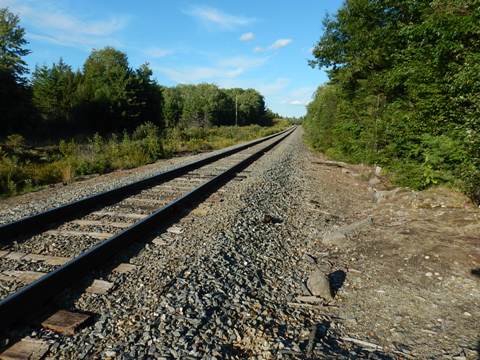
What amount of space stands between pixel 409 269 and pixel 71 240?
4378mm

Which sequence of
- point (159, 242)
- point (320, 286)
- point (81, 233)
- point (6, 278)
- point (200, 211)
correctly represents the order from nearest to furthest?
point (6, 278) < point (320, 286) < point (159, 242) < point (81, 233) < point (200, 211)

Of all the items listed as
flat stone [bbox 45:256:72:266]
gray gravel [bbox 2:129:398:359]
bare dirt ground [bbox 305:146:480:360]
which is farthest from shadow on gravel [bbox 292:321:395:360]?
flat stone [bbox 45:256:72:266]

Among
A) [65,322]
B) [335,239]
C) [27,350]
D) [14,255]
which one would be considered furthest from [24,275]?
[335,239]

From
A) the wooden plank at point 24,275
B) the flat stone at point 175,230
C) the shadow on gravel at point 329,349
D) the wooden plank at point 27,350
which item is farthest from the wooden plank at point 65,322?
the flat stone at point 175,230

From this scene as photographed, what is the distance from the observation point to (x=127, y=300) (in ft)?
10.0

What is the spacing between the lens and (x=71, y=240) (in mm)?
4402

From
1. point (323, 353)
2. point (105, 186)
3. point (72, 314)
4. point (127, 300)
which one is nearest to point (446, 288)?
point (323, 353)

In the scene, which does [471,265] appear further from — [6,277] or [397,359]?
[6,277]

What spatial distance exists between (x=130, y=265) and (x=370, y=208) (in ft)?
18.6

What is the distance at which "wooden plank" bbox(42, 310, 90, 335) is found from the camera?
257 centimetres

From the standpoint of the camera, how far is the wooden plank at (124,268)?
143 inches

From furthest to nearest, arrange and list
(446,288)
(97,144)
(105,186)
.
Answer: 1. (97,144)
2. (105,186)
3. (446,288)

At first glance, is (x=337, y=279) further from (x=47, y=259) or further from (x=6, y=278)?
(x=6, y=278)

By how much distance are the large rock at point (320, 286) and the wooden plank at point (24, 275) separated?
2.82 m
